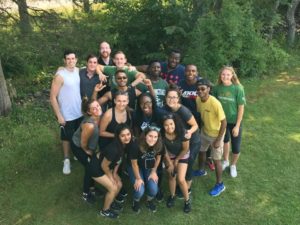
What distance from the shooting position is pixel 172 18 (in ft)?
34.1

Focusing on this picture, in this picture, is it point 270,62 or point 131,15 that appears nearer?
point 131,15

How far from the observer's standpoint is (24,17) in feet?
26.0

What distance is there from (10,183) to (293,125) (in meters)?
5.63

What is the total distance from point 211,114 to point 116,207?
6.24 feet

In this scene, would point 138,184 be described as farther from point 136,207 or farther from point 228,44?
point 228,44

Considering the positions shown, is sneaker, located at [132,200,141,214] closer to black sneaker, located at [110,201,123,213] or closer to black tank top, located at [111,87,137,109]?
black sneaker, located at [110,201,123,213]

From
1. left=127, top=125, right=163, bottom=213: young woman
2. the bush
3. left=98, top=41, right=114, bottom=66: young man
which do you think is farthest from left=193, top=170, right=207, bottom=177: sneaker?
the bush

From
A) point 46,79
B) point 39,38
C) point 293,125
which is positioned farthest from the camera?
point 46,79

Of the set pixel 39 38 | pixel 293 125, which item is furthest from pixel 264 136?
pixel 39 38

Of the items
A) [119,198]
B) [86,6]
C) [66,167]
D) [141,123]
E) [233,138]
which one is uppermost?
[86,6]

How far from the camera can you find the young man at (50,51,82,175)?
5688 mm

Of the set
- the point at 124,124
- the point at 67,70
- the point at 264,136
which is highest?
the point at 67,70

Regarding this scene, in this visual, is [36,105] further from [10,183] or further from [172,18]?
[172,18]

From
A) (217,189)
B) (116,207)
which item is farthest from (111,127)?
(217,189)
